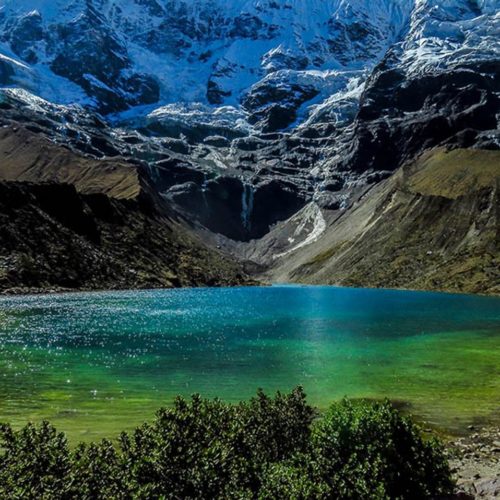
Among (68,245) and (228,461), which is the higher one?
(68,245)

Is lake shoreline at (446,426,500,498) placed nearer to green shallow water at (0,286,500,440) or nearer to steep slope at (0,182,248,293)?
green shallow water at (0,286,500,440)

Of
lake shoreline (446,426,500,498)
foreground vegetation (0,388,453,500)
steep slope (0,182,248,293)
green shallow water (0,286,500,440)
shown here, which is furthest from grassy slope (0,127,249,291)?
foreground vegetation (0,388,453,500)

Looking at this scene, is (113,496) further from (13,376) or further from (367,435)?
(13,376)

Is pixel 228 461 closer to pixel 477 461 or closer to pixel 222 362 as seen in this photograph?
pixel 477 461

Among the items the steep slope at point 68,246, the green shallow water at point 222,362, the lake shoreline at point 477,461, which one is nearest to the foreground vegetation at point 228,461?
the lake shoreline at point 477,461

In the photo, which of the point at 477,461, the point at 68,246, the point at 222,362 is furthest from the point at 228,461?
the point at 68,246

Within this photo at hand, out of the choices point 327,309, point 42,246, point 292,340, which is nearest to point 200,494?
point 292,340

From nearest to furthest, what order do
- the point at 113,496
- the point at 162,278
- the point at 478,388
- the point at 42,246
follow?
1. the point at 113,496
2. the point at 478,388
3. the point at 42,246
4. the point at 162,278
